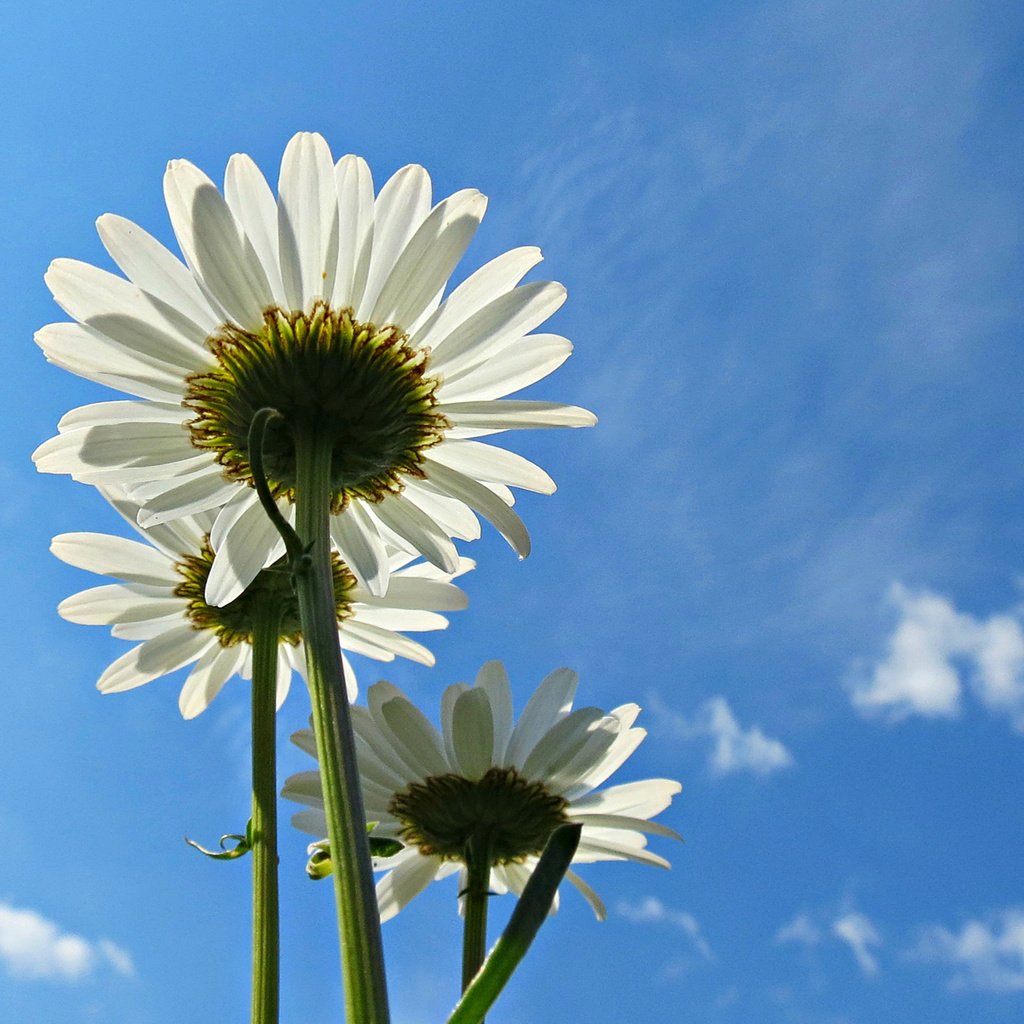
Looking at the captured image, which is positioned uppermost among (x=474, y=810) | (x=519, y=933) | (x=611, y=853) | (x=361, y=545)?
(x=361, y=545)

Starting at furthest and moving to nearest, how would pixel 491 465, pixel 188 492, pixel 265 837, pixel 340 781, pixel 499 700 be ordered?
1. pixel 499 700
2. pixel 491 465
3. pixel 188 492
4. pixel 265 837
5. pixel 340 781

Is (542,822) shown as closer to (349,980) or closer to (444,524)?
(444,524)

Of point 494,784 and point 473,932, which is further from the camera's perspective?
point 494,784

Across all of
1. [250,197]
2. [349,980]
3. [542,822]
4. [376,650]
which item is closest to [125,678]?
[376,650]

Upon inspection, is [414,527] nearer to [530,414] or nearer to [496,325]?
[530,414]

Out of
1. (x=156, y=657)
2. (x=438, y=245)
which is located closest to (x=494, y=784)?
(x=156, y=657)

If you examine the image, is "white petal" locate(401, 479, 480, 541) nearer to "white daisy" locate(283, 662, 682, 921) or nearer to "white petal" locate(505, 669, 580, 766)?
"white daisy" locate(283, 662, 682, 921)
